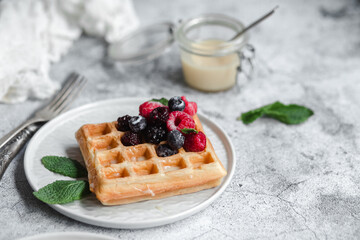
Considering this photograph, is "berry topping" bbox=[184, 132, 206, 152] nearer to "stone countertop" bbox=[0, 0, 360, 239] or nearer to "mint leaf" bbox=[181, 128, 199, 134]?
"mint leaf" bbox=[181, 128, 199, 134]

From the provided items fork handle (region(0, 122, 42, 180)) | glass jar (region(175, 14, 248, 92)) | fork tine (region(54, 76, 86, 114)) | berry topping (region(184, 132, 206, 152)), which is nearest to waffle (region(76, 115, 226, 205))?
berry topping (region(184, 132, 206, 152))

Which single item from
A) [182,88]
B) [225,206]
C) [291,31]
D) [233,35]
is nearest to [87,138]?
[225,206]

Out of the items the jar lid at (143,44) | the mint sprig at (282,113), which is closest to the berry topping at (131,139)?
the mint sprig at (282,113)

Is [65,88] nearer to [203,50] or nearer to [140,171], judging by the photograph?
[203,50]

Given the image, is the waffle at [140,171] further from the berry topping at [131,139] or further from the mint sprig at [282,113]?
the mint sprig at [282,113]

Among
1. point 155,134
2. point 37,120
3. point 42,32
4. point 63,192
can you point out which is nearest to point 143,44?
point 42,32
